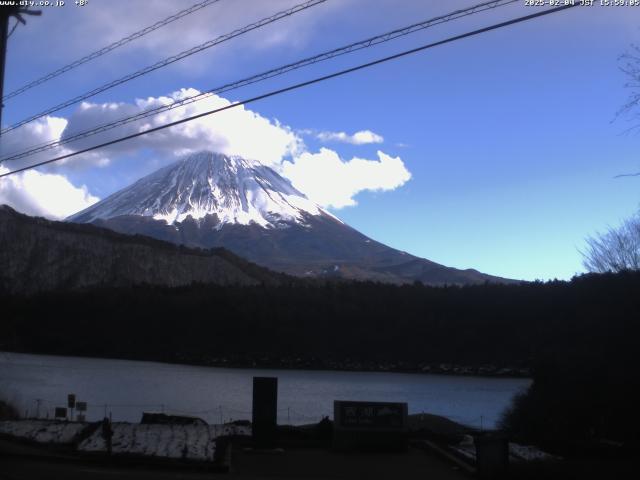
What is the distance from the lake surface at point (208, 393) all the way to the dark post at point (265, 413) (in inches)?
689

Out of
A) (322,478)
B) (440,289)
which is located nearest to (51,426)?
(322,478)

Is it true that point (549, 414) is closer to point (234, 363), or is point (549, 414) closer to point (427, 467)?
point (427, 467)

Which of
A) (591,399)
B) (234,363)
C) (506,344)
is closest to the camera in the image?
(591,399)

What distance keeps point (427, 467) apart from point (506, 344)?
81975 mm

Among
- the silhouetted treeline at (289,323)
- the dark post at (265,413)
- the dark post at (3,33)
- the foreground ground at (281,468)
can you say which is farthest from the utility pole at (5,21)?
the silhouetted treeline at (289,323)

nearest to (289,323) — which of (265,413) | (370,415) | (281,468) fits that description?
(370,415)

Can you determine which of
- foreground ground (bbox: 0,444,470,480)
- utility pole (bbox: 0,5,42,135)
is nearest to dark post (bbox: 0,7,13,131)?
utility pole (bbox: 0,5,42,135)

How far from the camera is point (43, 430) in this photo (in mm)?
19703

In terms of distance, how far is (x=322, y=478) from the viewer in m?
16.6

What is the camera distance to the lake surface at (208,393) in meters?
43.2

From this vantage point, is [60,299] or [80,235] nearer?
[60,299]

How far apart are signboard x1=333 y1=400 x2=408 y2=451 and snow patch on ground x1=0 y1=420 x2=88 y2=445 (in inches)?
246

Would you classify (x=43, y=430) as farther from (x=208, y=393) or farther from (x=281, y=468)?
(x=208, y=393)

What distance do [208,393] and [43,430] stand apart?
1483 inches
